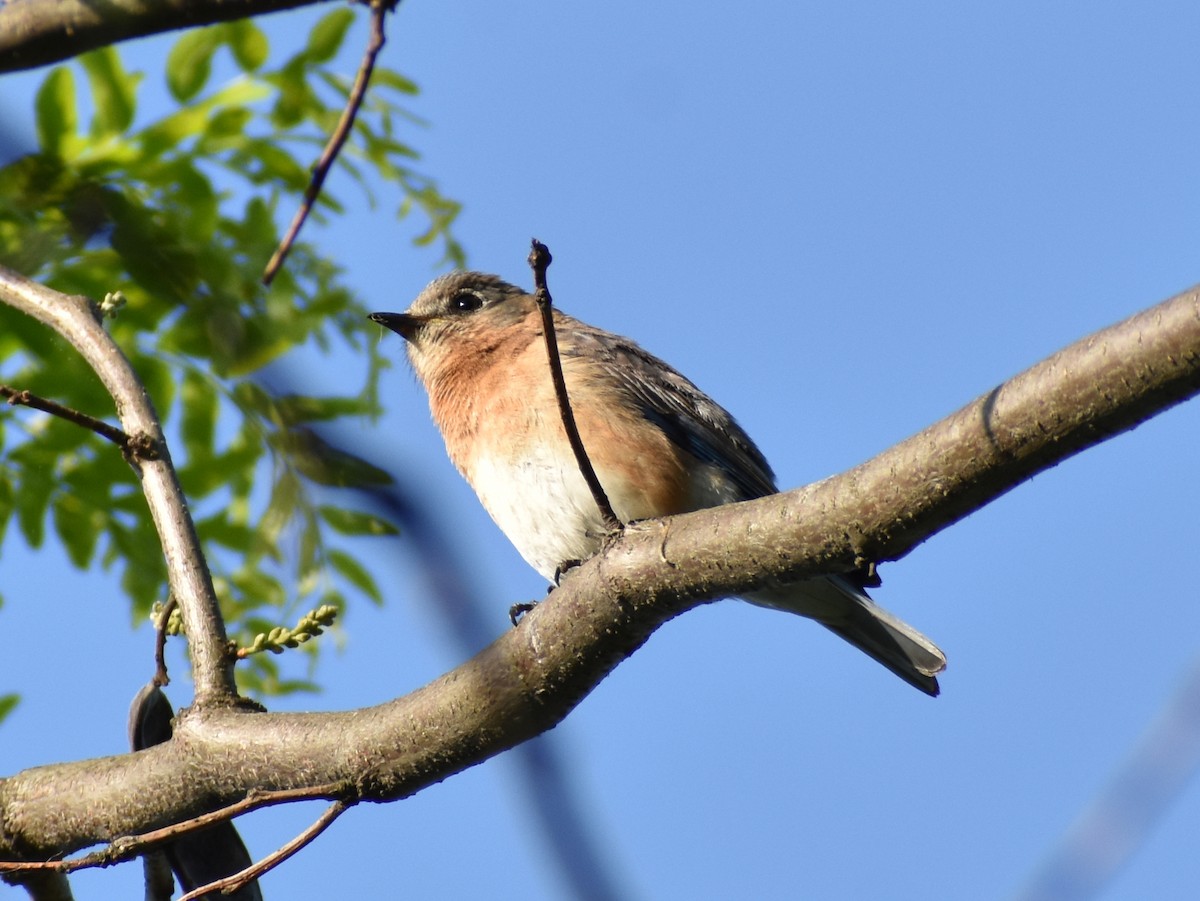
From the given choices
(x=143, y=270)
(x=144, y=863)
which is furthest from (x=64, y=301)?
(x=144, y=863)

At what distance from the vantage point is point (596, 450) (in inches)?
215

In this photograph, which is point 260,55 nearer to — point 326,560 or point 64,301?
point 64,301

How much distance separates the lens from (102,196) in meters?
4.79

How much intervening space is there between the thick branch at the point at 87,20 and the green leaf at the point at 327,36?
233 cm

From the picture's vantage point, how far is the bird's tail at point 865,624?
541cm

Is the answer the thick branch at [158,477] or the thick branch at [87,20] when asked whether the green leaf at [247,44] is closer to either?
the thick branch at [158,477]

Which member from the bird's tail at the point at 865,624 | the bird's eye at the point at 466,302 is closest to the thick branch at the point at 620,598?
the bird's tail at the point at 865,624

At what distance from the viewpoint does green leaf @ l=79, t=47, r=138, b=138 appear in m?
4.83

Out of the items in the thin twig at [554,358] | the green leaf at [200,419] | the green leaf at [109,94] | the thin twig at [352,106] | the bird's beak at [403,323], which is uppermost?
the green leaf at [109,94]

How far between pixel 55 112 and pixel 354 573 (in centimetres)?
202

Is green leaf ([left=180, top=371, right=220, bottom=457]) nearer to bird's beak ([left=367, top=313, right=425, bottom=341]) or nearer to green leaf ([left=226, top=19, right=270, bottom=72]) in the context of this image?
green leaf ([left=226, top=19, right=270, bottom=72])

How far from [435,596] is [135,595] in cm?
333

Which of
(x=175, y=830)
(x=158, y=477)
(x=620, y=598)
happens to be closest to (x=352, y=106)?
(x=620, y=598)

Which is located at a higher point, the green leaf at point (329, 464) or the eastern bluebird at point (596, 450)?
the eastern bluebird at point (596, 450)
